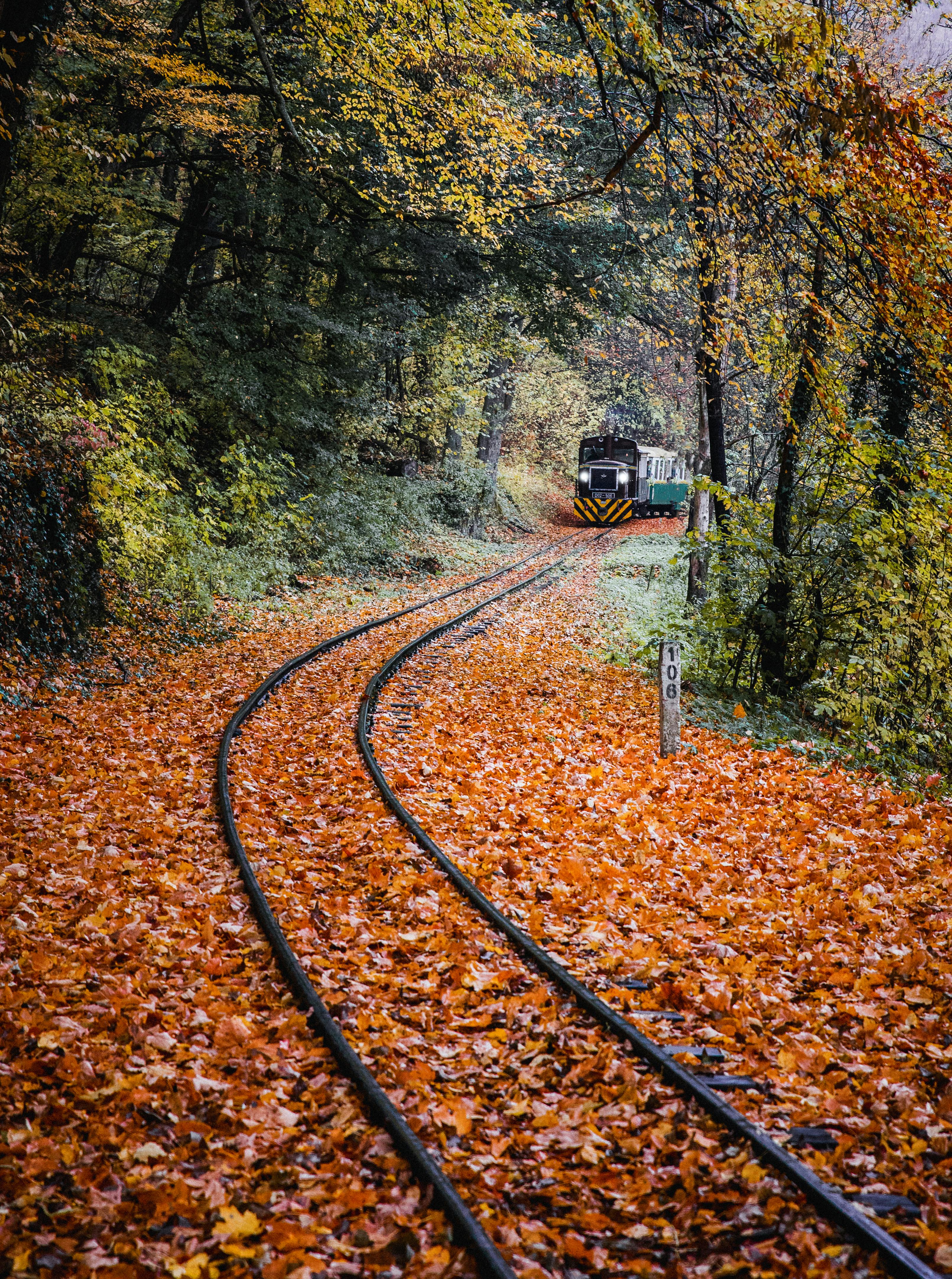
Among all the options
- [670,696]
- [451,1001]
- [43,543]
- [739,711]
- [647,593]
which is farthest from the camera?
[647,593]

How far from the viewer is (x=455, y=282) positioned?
1880 centimetres

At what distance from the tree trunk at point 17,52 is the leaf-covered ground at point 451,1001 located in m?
4.87

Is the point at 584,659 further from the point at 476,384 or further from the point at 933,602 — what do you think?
the point at 476,384

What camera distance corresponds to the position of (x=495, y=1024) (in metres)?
4.07

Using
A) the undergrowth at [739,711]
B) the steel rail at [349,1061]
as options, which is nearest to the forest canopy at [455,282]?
the undergrowth at [739,711]

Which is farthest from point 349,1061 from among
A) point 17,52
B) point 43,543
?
point 43,543

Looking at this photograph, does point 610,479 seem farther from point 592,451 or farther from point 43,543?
point 43,543

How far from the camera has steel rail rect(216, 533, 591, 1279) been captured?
8.93 ft

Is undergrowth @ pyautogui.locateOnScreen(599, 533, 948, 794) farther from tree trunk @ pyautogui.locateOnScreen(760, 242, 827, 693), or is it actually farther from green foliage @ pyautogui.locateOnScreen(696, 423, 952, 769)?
tree trunk @ pyautogui.locateOnScreen(760, 242, 827, 693)

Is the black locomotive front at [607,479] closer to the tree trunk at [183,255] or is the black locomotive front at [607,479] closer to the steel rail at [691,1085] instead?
the tree trunk at [183,255]

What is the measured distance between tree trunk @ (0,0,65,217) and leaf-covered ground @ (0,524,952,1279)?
4869 millimetres

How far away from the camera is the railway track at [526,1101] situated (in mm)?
2840

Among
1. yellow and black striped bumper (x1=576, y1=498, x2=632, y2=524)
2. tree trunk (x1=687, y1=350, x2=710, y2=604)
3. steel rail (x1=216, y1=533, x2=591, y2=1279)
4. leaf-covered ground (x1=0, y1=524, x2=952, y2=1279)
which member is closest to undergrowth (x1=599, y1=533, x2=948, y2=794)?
tree trunk (x1=687, y1=350, x2=710, y2=604)

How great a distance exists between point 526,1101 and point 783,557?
23.5ft
